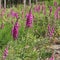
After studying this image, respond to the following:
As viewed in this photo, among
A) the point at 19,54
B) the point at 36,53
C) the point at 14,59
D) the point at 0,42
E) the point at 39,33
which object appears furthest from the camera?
the point at 39,33

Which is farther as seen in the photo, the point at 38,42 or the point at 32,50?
the point at 38,42

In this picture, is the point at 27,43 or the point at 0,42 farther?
the point at 0,42

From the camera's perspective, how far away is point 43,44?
5.75 metres

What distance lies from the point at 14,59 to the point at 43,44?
1.57m

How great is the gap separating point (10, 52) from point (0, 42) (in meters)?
1.50

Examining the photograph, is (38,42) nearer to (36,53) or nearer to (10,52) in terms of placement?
(36,53)

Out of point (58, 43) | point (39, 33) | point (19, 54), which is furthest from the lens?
point (39, 33)

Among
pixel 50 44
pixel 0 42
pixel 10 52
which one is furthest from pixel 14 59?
pixel 50 44

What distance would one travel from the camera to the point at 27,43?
5512 mm

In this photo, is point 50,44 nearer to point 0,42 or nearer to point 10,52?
point 0,42

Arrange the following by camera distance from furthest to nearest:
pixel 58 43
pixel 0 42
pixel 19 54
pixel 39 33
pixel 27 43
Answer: pixel 39 33 < pixel 58 43 < pixel 0 42 < pixel 27 43 < pixel 19 54

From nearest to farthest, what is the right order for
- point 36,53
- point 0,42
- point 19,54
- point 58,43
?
point 19,54
point 36,53
point 0,42
point 58,43

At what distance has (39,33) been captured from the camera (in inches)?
302

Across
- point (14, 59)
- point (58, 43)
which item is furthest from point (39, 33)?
point (14, 59)
